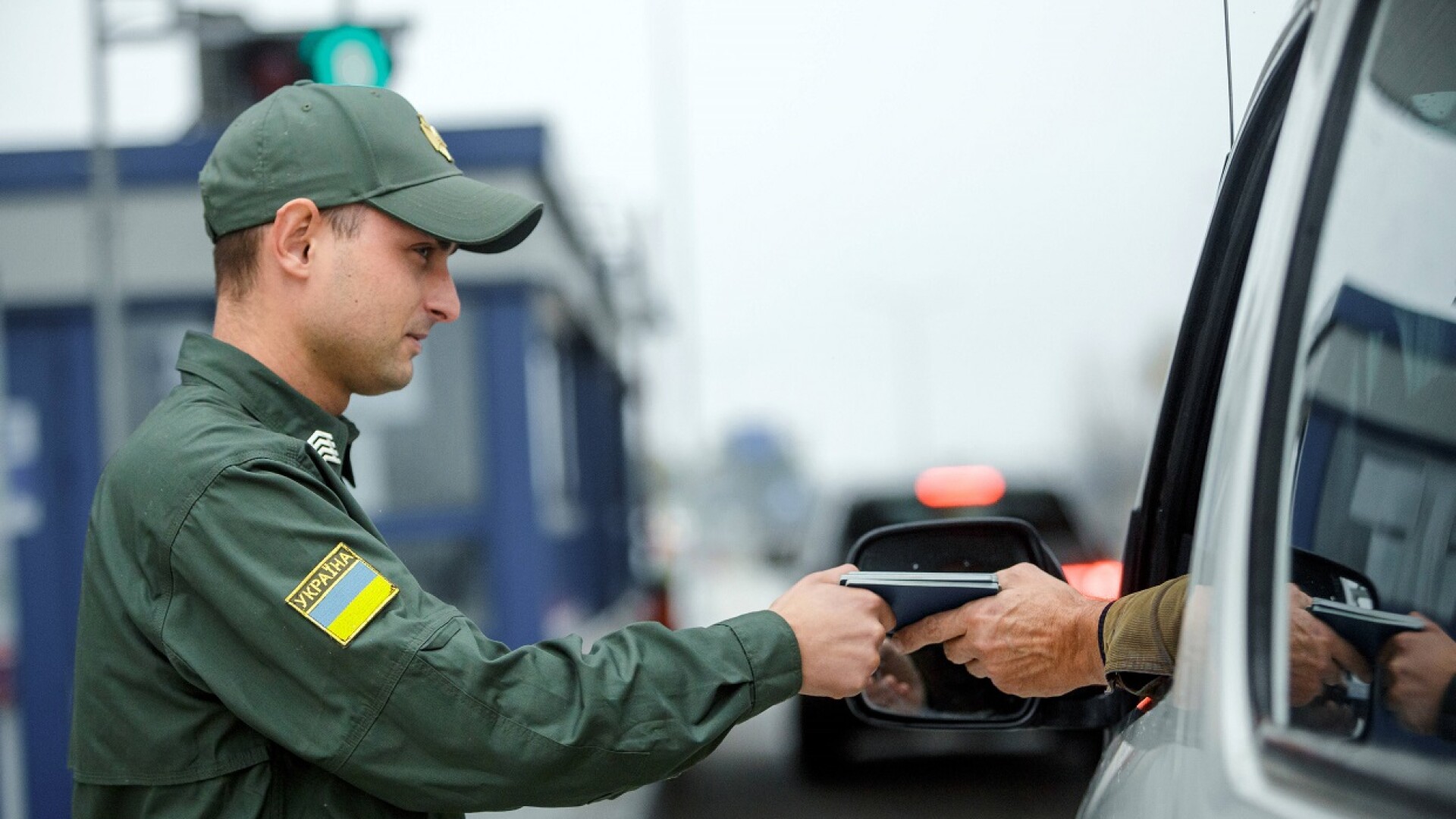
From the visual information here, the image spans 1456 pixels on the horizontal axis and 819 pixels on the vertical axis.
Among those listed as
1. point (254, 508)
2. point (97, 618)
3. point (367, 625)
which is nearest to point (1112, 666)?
point (367, 625)

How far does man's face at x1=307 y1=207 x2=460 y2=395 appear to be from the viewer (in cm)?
194

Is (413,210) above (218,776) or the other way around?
above

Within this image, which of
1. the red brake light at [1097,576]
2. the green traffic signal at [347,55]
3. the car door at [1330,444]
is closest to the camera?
the car door at [1330,444]

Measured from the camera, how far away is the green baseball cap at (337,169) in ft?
6.26

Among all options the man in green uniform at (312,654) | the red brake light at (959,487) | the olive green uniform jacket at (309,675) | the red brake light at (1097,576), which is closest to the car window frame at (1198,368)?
the man in green uniform at (312,654)

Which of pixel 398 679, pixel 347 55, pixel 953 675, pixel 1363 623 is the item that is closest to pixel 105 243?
pixel 347 55

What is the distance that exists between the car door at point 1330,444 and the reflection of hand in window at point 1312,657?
14mm

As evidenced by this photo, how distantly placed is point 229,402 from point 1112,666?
107cm

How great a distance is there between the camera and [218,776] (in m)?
1.66

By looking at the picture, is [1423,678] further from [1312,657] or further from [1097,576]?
[1097,576]

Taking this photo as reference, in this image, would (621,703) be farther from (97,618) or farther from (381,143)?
(381,143)

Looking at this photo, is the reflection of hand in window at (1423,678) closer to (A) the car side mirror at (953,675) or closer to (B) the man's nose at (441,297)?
(A) the car side mirror at (953,675)

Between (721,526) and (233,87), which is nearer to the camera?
(233,87)

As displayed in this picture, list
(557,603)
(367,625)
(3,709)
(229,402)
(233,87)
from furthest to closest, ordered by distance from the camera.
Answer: (557,603) → (3,709) → (233,87) → (229,402) → (367,625)
